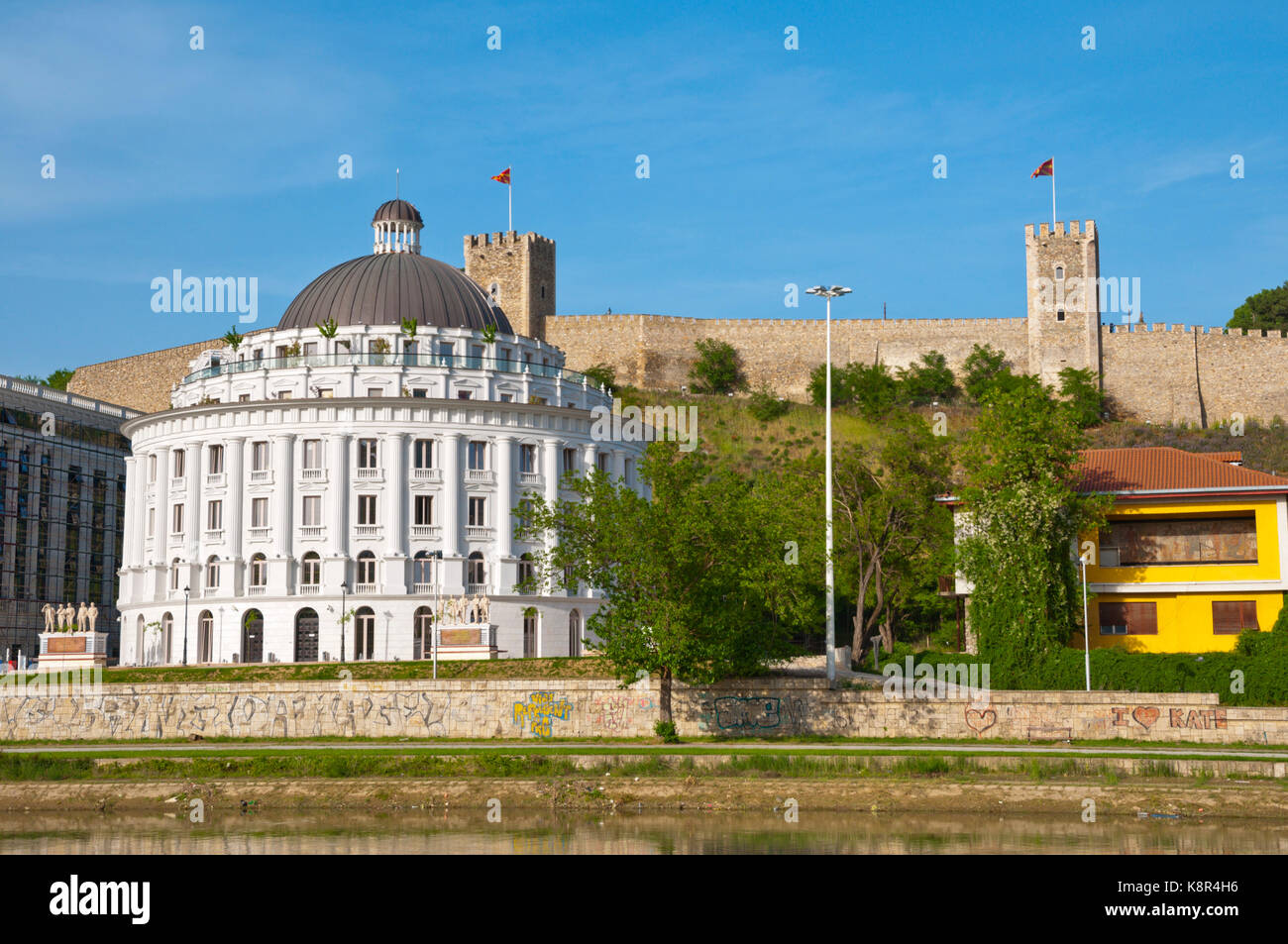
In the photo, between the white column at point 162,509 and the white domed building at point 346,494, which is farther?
the white column at point 162,509

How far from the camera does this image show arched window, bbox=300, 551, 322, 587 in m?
81.4

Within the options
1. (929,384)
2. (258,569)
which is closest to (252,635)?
(258,569)

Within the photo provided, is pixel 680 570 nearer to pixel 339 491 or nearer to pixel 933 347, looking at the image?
pixel 339 491

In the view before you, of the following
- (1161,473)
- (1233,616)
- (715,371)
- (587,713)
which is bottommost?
(587,713)

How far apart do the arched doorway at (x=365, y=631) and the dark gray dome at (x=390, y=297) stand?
18.8 meters

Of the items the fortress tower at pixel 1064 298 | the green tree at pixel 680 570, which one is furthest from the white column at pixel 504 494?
the fortress tower at pixel 1064 298

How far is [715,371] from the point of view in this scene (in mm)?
148125

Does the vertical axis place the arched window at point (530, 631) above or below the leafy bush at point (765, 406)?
below

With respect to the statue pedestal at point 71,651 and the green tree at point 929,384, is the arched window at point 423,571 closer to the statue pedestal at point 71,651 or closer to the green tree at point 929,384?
the statue pedestal at point 71,651

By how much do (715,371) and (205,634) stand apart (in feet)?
245

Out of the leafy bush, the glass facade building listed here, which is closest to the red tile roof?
the glass facade building

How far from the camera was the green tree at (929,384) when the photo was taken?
14312 centimetres

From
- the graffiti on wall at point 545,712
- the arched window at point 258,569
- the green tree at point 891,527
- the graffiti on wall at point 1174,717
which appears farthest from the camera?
the arched window at point 258,569
